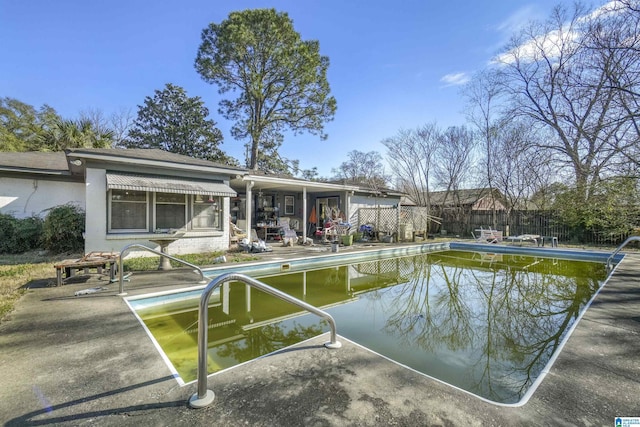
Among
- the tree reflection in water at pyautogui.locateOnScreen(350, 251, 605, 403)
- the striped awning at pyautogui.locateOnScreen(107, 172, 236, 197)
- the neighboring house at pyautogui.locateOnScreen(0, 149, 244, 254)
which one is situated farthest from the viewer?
the neighboring house at pyautogui.locateOnScreen(0, 149, 244, 254)

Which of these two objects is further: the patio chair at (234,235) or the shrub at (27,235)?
the patio chair at (234,235)

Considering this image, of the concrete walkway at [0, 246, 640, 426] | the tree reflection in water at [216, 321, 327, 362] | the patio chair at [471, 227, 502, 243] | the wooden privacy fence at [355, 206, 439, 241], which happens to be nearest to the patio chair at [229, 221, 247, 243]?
the tree reflection in water at [216, 321, 327, 362]

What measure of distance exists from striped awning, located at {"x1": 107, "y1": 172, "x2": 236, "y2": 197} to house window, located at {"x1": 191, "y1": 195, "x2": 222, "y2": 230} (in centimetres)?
57

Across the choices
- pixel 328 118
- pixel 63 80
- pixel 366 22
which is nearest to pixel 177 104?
pixel 63 80

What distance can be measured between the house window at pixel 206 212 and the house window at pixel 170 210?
13.9 inches

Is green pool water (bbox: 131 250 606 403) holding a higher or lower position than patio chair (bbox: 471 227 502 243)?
lower

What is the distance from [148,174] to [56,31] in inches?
349

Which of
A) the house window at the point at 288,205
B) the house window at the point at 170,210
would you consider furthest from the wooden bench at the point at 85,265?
the house window at the point at 288,205

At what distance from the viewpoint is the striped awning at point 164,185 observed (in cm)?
815

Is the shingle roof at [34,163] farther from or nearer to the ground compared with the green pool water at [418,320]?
farther from the ground

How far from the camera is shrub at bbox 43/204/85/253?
29.9ft

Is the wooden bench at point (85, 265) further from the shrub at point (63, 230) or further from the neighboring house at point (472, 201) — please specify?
the neighboring house at point (472, 201)

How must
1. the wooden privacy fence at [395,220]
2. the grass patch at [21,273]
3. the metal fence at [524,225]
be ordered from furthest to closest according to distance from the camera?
1. the wooden privacy fence at [395,220]
2. the metal fence at [524,225]
3. the grass patch at [21,273]

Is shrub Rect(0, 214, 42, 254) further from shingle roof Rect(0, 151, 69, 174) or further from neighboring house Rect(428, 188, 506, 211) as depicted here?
neighboring house Rect(428, 188, 506, 211)
